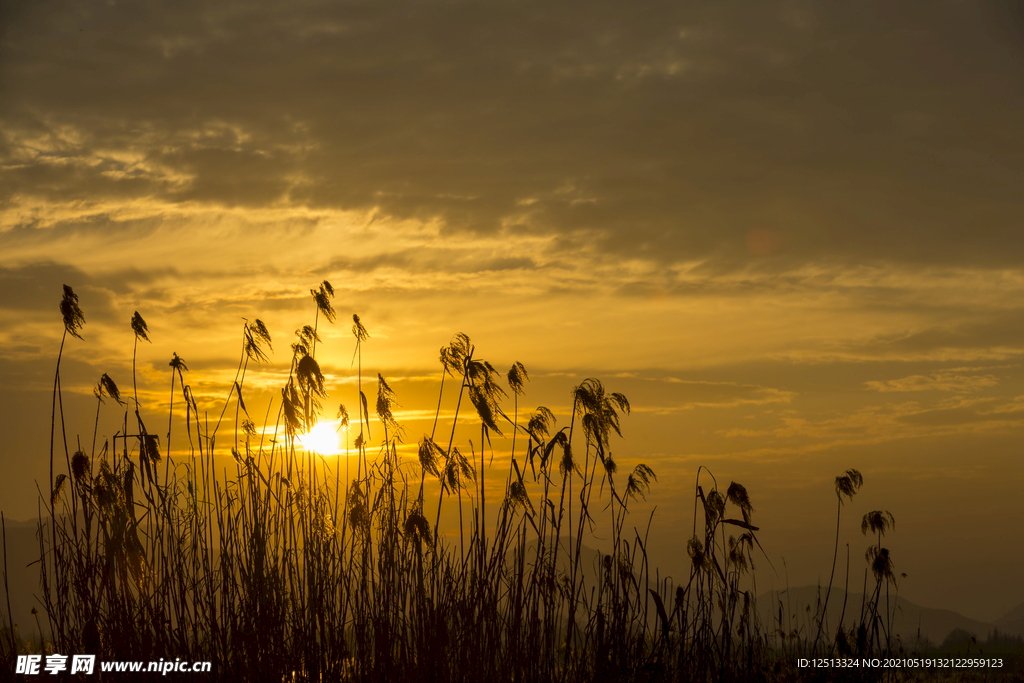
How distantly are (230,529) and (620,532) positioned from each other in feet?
8.55

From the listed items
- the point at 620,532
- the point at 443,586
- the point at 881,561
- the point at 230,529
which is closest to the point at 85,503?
the point at 230,529

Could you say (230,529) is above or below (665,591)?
above

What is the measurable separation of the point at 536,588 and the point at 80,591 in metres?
2.84

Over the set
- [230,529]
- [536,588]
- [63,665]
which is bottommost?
[63,665]

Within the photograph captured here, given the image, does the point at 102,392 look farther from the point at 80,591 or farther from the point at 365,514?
the point at 365,514

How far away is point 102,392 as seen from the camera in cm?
434

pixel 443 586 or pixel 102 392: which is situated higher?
pixel 102 392

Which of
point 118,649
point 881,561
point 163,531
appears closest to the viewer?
point 118,649

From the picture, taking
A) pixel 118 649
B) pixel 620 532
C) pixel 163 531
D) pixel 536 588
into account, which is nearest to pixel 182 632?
pixel 118 649

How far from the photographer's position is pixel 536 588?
4406 millimetres

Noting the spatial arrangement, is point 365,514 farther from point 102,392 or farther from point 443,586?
point 102,392

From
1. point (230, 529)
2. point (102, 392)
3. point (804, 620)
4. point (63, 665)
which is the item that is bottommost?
point (804, 620)

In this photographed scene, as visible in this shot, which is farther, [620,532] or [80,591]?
[620,532]

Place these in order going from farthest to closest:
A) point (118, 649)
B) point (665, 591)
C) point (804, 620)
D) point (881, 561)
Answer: point (804, 620) → point (881, 561) → point (665, 591) → point (118, 649)
